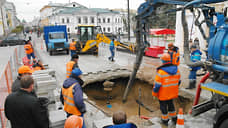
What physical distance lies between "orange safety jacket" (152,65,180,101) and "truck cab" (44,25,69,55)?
15.0 m

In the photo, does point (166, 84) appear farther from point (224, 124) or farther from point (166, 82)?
point (224, 124)

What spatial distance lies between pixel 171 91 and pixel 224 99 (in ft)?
3.75

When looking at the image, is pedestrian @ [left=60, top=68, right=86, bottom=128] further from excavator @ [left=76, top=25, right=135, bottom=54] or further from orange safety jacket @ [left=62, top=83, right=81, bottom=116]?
excavator @ [left=76, top=25, right=135, bottom=54]

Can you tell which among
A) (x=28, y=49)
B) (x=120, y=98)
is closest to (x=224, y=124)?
(x=120, y=98)

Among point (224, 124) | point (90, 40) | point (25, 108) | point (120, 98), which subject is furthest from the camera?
point (90, 40)

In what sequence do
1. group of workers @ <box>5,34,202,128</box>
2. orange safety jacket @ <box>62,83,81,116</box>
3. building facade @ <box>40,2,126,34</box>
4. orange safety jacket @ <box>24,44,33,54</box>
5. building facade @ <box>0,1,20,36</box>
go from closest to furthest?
group of workers @ <box>5,34,202,128</box> < orange safety jacket @ <box>62,83,81,116</box> < orange safety jacket @ <box>24,44,33,54</box> < building facade @ <box>0,1,20,36</box> < building facade @ <box>40,2,126,34</box>

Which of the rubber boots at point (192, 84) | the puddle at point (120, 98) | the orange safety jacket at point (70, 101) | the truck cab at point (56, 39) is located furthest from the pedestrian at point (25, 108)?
the truck cab at point (56, 39)

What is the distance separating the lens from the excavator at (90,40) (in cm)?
1706

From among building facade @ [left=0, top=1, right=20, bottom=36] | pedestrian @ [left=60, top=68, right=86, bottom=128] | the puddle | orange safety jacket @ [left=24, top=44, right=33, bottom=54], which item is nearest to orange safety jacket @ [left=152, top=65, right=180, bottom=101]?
pedestrian @ [left=60, top=68, right=86, bottom=128]

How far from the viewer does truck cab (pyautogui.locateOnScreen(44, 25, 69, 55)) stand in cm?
1758

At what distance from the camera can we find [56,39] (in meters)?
18.4

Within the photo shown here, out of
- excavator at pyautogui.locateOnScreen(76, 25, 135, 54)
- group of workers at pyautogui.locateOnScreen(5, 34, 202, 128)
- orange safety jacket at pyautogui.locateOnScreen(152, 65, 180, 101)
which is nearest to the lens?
group of workers at pyautogui.locateOnScreen(5, 34, 202, 128)

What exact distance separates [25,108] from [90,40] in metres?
14.6

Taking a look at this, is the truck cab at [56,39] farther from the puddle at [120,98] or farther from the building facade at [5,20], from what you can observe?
the building facade at [5,20]
